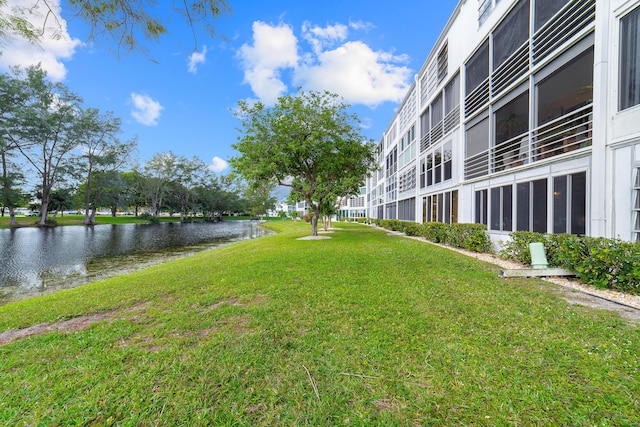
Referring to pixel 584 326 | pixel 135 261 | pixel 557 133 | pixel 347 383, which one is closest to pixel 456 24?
pixel 557 133

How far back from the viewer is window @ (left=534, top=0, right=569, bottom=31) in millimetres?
7145

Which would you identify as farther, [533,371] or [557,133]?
[557,133]

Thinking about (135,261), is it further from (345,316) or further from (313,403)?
(313,403)

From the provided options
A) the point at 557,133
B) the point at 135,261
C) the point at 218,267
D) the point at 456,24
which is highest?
the point at 456,24

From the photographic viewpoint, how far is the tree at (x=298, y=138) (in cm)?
1320

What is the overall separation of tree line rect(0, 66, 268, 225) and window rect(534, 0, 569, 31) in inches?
546

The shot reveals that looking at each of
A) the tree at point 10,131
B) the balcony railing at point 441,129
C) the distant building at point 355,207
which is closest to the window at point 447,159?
the balcony railing at point 441,129

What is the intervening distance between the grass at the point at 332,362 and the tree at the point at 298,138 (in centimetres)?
961

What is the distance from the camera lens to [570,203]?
6.54 metres

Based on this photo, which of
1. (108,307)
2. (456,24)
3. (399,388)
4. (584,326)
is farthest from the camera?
(456,24)

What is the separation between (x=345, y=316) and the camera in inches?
149

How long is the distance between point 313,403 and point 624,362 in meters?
3.01

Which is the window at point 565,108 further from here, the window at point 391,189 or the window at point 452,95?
the window at point 391,189

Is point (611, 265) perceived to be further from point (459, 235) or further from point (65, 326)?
point (65, 326)
